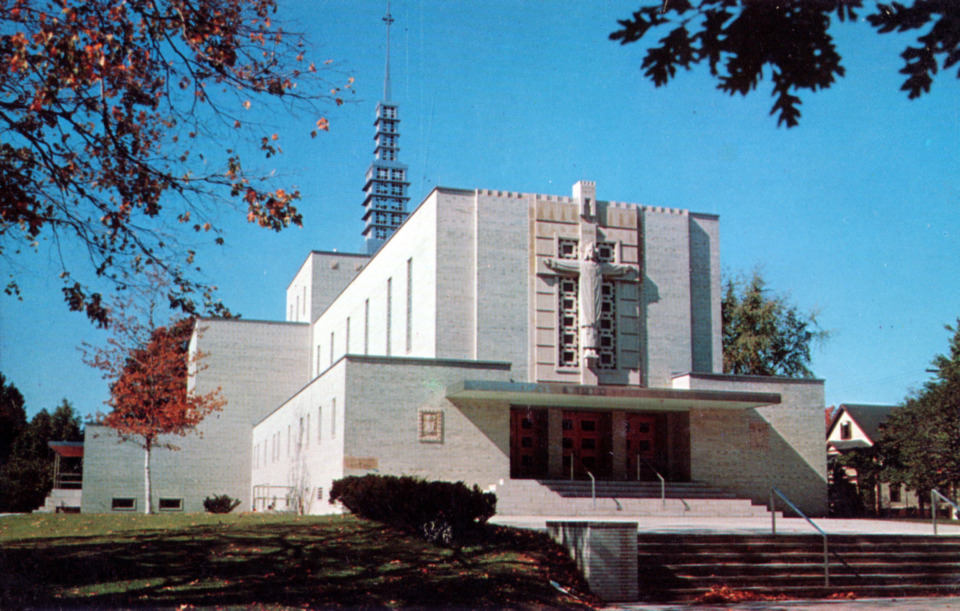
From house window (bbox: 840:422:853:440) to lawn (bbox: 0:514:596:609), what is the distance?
4949cm

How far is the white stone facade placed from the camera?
2430 centimetres

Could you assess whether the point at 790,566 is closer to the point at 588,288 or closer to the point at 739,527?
the point at 739,527

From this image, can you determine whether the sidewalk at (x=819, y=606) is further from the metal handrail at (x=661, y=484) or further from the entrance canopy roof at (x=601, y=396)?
the entrance canopy roof at (x=601, y=396)

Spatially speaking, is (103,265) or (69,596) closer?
(69,596)

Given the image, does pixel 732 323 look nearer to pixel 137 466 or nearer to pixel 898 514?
pixel 898 514

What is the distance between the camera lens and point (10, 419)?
51.8 metres

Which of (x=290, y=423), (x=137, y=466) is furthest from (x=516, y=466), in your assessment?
(x=137, y=466)

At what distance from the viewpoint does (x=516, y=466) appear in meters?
27.1

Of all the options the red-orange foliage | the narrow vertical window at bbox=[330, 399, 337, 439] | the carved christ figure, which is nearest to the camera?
the narrow vertical window at bbox=[330, 399, 337, 439]

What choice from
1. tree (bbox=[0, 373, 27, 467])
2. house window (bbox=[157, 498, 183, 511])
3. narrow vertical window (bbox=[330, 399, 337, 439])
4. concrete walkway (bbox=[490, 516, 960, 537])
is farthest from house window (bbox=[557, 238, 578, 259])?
tree (bbox=[0, 373, 27, 467])

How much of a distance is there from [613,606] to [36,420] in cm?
5872

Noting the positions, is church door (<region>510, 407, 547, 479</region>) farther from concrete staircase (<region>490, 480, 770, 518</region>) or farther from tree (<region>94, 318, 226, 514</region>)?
tree (<region>94, 318, 226, 514</region>)

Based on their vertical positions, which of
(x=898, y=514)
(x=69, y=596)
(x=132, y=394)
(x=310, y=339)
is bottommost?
(x=898, y=514)

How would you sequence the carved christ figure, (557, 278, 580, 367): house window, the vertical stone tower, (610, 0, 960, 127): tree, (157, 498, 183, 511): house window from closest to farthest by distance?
1. (610, 0, 960, 127): tree
2. the carved christ figure
3. (557, 278, 580, 367): house window
4. (157, 498, 183, 511): house window
5. the vertical stone tower
